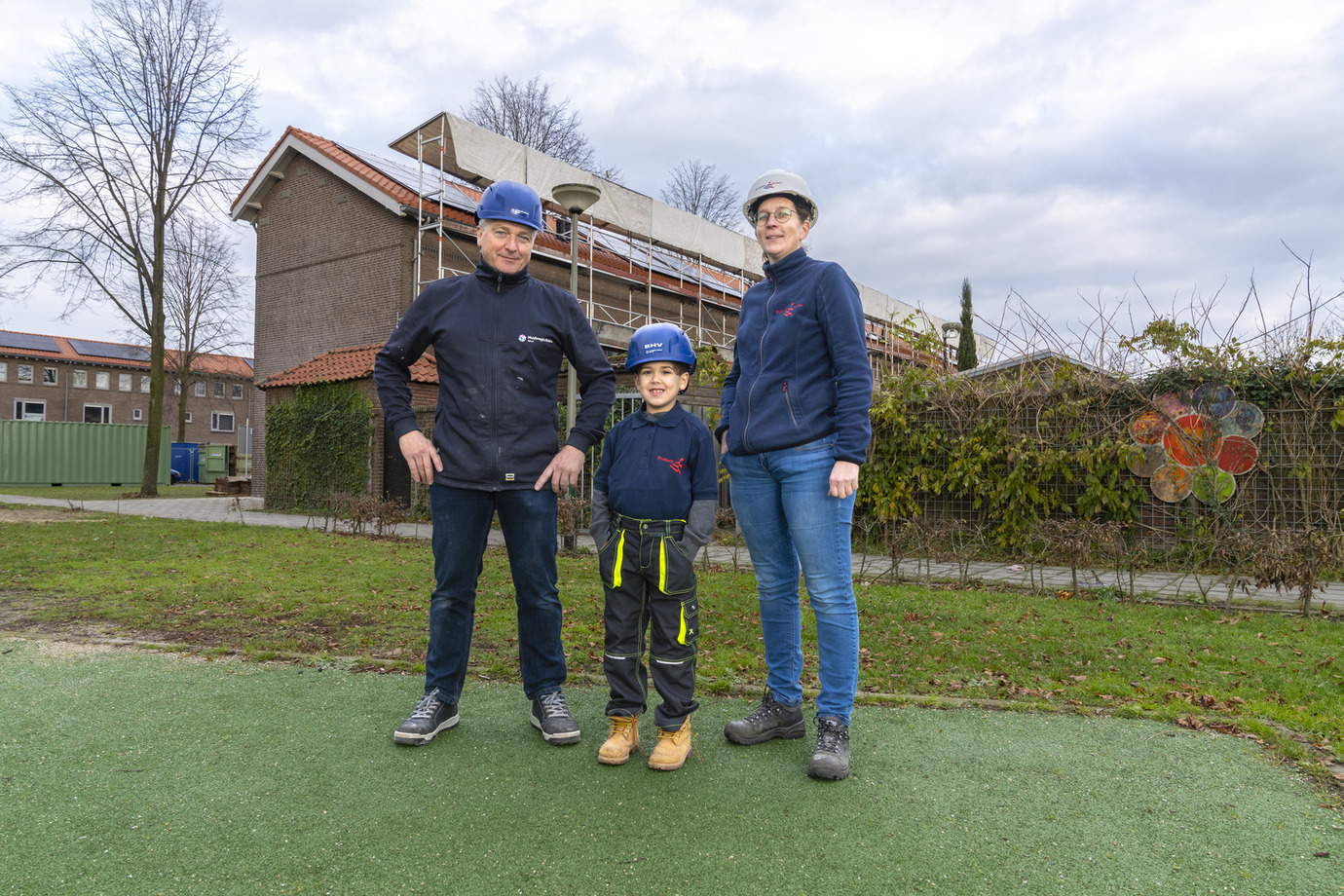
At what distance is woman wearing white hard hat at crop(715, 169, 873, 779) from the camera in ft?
8.99

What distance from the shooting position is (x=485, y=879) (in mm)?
1924

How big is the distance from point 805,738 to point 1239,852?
132 centimetres

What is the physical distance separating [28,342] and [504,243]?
6082 cm

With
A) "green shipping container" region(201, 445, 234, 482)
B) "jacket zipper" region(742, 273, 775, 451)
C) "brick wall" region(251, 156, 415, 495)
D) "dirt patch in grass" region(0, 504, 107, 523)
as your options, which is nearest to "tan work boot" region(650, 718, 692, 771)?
"jacket zipper" region(742, 273, 775, 451)

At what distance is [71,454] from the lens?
31.0 metres

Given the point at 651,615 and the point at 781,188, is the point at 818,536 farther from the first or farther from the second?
the point at 781,188

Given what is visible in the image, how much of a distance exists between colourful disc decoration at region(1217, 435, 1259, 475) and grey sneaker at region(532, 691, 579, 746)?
8.36 metres

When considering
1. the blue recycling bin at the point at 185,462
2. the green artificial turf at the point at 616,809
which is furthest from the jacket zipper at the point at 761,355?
the blue recycling bin at the point at 185,462

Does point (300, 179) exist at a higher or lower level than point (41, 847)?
higher

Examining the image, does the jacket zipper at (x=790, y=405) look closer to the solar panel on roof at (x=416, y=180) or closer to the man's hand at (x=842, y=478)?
the man's hand at (x=842, y=478)

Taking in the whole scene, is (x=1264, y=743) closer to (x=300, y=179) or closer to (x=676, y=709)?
(x=676, y=709)

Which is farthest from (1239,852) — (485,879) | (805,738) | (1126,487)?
(1126,487)

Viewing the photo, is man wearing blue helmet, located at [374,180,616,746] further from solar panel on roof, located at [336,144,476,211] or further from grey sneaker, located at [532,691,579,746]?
solar panel on roof, located at [336,144,476,211]

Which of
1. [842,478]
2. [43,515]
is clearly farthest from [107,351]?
[842,478]
